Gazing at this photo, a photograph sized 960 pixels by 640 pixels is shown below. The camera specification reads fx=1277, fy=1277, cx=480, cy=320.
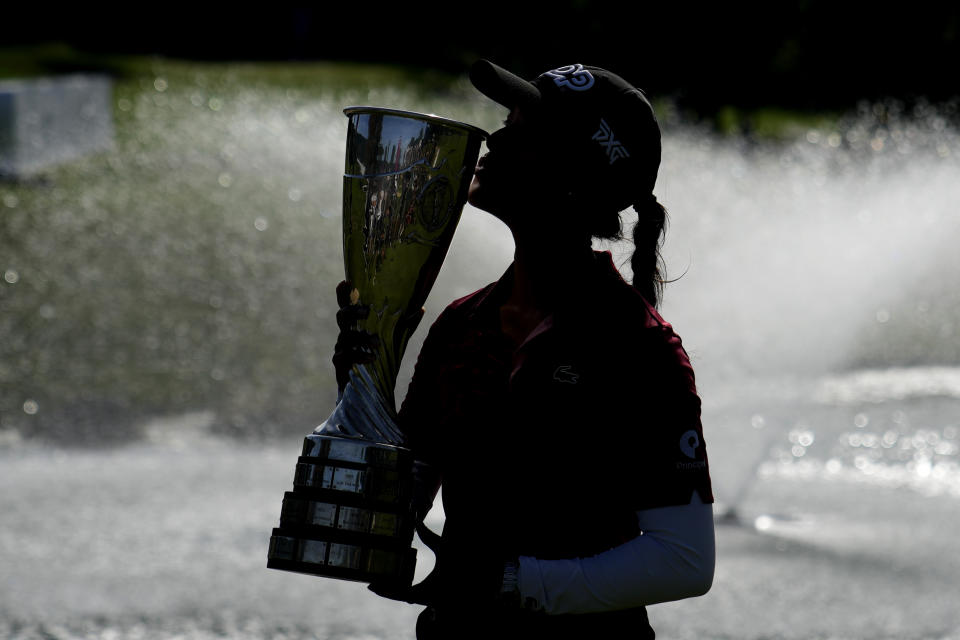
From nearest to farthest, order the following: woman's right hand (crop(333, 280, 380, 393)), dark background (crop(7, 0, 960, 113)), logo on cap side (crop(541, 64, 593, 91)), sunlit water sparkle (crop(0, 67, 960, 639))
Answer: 1. logo on cap side (crop(541, 64, 593, 91))
2. woman's right hand (crop(333, 280, 380, 393))
3. sunlit water sparkle (crop(0, 67, 960, 639))
4. dark background (crop(7, 0, 960, 113))

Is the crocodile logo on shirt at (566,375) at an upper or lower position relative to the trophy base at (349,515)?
upper

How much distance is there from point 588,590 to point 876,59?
20.8 meters

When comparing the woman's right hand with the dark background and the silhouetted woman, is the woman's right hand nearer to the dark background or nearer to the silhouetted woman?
the silhouetted woman

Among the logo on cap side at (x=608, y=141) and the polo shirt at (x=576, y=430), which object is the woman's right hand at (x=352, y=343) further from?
the logo on cap side at (x=608, y=141)

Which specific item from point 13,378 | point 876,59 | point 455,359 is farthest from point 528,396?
point 876,59

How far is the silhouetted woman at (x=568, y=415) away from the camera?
1653 mm

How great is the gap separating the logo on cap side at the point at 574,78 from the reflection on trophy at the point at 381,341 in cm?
14

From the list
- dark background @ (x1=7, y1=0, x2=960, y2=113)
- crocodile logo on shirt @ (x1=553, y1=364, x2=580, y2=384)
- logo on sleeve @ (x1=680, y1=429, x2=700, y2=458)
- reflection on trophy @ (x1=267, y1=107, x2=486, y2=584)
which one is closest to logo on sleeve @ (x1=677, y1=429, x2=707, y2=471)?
logo on sleeve @ (x1=680, y1=429, x2=700, y2=458)

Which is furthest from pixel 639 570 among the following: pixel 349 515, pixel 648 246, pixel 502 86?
pixel 502 86

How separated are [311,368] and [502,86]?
766 centimetres

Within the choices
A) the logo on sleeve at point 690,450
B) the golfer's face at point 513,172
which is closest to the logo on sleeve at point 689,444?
the logo on sleeve at point 690,450

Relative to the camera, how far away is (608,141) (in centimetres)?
174

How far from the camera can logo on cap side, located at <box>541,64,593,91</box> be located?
1757 millimetres

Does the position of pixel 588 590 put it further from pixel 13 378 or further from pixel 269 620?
pixel 13 378
